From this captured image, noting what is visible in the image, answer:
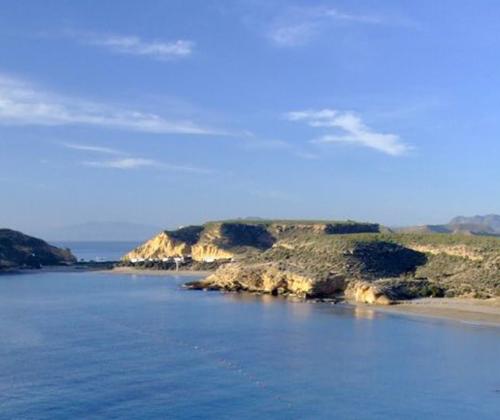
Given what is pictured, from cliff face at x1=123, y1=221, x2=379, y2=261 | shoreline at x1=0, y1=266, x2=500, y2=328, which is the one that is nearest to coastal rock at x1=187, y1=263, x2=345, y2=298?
shoreline at x1=0, y1=266, x2=500, y2=328

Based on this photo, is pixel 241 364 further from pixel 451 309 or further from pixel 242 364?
pixel 451 309

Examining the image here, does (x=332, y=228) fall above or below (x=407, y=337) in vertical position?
above

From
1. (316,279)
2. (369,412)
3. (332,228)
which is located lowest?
(369,412)

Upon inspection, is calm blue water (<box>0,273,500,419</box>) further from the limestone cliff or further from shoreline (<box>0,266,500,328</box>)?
the limestone cliff

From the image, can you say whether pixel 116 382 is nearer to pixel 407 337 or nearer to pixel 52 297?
pixel 407 337

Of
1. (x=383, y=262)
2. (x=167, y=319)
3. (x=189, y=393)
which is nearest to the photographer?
(x=189, y=393)

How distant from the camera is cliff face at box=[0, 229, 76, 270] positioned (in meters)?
135

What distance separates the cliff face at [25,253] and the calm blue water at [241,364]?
219 feet

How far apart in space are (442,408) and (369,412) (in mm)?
3521

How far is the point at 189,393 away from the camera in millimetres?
35500

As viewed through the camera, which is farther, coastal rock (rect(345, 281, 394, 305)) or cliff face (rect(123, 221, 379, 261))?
cliff face (rect(123, 221, 379, 261))

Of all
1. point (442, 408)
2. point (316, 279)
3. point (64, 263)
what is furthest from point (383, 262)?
point (64, 263)

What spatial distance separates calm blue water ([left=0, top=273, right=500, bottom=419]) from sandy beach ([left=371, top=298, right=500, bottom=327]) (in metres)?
3.52

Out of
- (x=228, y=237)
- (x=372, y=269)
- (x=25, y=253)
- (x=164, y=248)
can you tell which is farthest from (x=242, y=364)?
(x=164, y=248)
